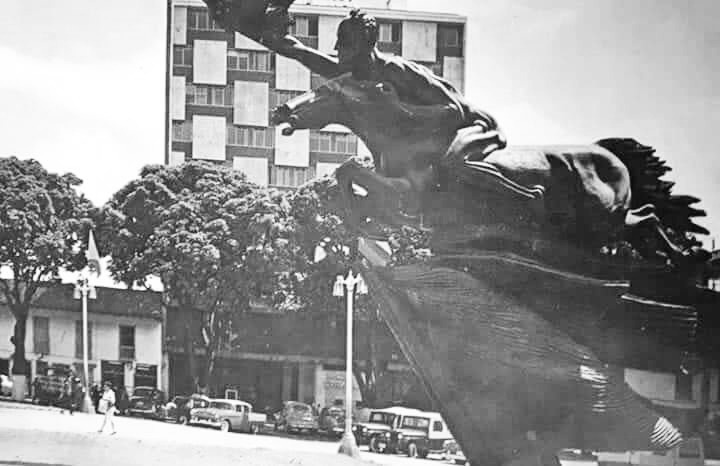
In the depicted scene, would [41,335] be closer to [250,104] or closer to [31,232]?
→ [31,232]

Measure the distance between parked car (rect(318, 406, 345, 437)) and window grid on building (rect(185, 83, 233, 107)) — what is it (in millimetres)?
3184

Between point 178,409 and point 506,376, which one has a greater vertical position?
point 506,376

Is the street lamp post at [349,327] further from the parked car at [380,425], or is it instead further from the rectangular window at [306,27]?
the rectangular window at [306,27]

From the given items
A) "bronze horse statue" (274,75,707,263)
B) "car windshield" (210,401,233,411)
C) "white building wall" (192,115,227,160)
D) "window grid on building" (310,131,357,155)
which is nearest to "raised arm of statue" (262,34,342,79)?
"bronze horse statue" (274,75,707,263)

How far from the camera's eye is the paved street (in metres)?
7.46

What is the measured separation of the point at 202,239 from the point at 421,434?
9.16 feet

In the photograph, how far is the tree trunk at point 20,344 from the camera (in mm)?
8820

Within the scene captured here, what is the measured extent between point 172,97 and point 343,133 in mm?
1585

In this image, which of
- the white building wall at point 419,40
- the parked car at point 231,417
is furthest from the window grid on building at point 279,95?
the parked car at point 231,417

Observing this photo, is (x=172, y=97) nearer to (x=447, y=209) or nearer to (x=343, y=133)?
(x=343, y=133)

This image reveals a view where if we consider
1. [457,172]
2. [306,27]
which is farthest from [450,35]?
[457,172]

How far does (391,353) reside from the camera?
945 centimetres

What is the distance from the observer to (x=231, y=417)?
9.59 meters

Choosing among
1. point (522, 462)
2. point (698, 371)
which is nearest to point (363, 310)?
point (698, 371)
